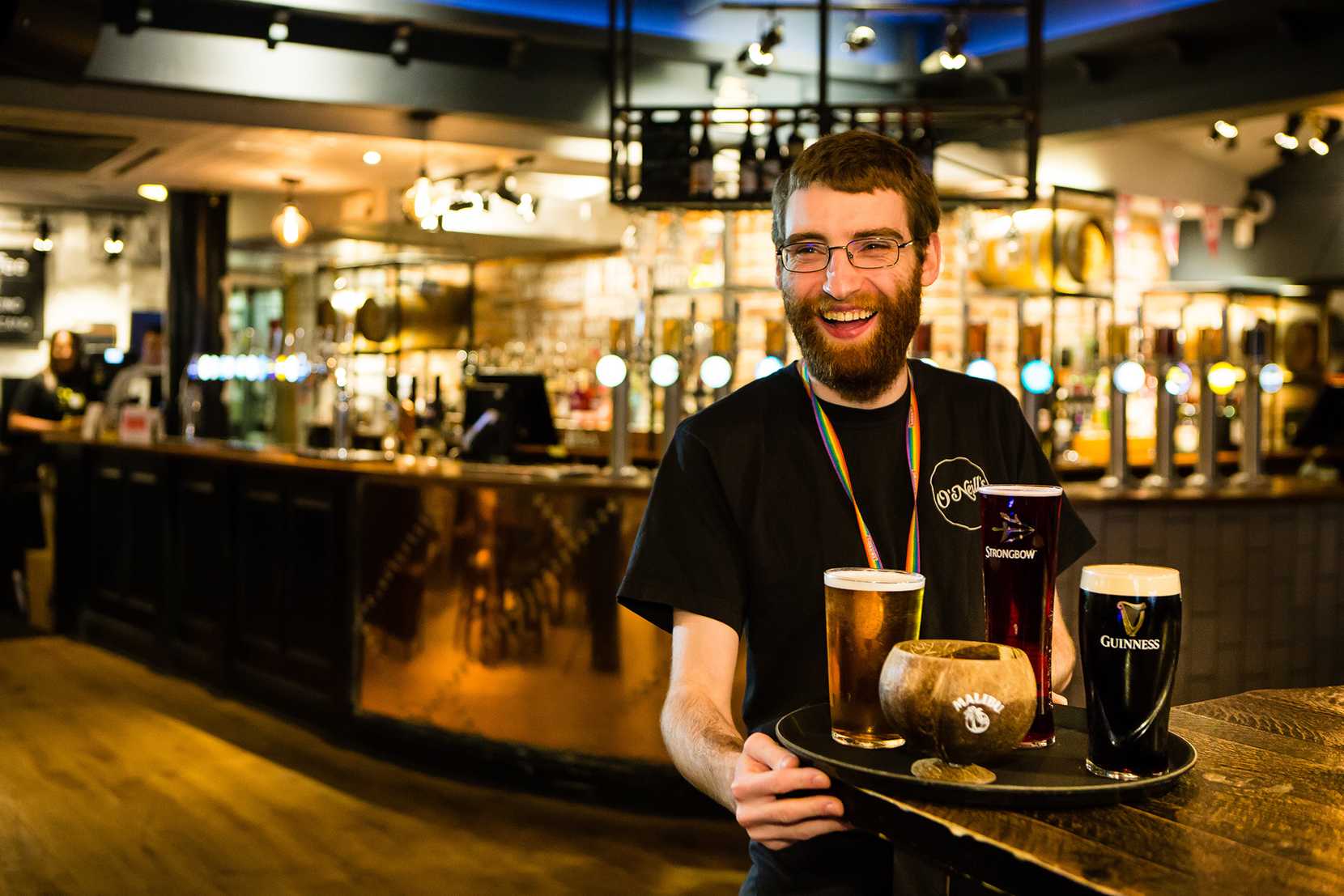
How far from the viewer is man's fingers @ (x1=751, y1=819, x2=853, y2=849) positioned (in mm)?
1026

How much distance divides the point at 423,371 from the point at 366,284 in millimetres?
1054

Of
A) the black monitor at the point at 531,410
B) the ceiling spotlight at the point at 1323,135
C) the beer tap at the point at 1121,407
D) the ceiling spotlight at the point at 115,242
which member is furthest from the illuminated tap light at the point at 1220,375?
the ceiling spotlight at the point at 115,242

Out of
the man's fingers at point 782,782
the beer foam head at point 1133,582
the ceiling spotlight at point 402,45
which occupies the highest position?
the ceiling spotlight at point 402,45

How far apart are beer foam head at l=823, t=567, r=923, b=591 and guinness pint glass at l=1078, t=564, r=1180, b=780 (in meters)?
0.16

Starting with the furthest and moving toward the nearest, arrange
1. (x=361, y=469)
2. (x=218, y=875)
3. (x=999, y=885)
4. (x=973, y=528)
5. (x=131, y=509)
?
1. (x=131, y=509)
2. (x=361, y=469)
3. (x=218, y=875)
4. (x=973, y=528)
5. (x=999, y=885)

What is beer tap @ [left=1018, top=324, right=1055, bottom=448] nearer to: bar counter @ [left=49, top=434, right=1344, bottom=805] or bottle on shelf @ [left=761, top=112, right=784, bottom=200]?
bar counter @ [left=49, top=434, right=1344, bottom=805]

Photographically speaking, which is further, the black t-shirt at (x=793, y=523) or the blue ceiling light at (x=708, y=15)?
the blue ceiling light at (x=708, y=15)

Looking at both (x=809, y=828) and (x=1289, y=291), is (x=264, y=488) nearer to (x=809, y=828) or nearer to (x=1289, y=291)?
(x=809, y=828)

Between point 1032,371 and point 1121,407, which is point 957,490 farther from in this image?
point 1032,371

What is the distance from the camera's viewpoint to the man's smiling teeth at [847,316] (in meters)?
1.38

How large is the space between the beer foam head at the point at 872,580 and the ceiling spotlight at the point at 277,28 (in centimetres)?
585

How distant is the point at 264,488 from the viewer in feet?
18.1

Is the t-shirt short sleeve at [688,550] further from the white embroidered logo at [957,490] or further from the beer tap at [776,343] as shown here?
the beer tap at [776,343]

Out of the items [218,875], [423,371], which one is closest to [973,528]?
[218,875]
